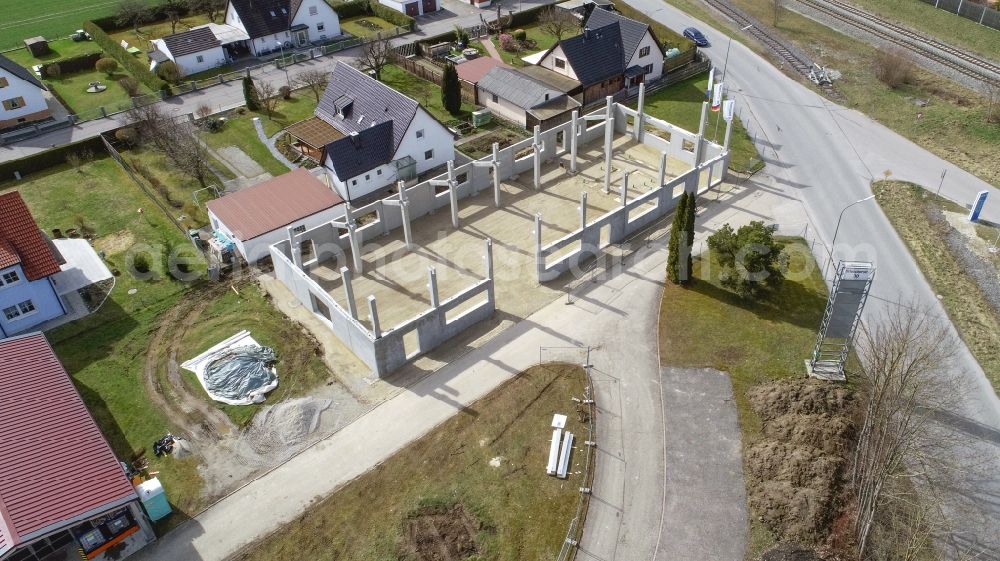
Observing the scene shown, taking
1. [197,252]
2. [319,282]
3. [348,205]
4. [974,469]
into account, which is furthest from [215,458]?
[974,469]

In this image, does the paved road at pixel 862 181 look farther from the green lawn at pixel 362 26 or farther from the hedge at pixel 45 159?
the hedge at pixel 45 159

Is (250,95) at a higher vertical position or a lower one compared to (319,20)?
lower

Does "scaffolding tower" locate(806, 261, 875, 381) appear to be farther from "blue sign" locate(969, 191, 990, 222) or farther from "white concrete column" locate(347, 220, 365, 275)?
"white concrete column" locate(347, 220, 365, 275)

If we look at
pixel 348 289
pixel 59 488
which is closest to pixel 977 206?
pixel 348 289

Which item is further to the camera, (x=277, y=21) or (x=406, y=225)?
(x=277, y=21)

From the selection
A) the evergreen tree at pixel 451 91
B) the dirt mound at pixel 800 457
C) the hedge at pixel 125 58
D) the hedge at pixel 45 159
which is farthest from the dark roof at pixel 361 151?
the dirt mound at pixel 800 457

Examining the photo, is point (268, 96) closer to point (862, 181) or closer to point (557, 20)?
point (557, 20)

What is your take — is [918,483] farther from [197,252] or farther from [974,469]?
[197,252]
